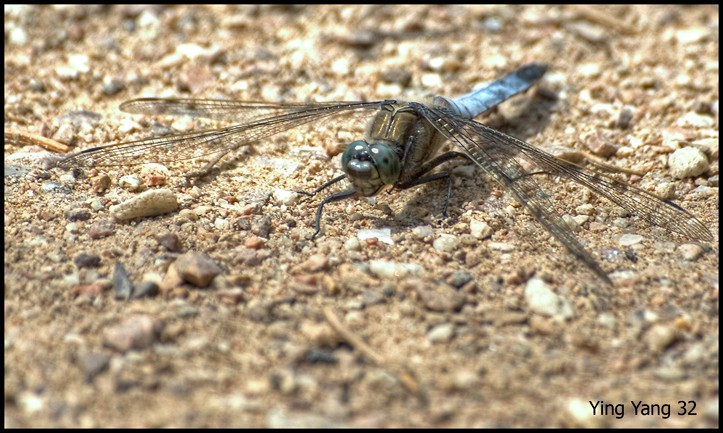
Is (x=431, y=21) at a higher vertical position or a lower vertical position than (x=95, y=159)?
higher

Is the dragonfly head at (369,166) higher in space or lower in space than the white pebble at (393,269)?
higher

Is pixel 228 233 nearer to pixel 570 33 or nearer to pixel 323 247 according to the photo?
Answer: pixel 323 247

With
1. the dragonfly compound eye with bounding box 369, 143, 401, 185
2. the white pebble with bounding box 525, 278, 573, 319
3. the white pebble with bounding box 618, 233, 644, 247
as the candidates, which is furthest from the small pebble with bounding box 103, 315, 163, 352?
the white pebble with bounding box 618, 233, 644, 247

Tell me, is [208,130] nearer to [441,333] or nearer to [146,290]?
[146,290]

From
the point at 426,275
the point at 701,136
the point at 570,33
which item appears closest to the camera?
the point at 426,275

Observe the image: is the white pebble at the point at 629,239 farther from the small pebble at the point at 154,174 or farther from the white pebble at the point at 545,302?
the small pebble at the point at 154,174

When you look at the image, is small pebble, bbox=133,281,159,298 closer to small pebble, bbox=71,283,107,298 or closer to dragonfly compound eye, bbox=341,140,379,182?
small pebble, bbox=71,283,107,298

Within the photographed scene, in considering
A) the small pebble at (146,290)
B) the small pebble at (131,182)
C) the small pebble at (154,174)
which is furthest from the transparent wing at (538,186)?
the small pebble at (146,290)

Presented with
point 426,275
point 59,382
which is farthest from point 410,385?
point 59,382
